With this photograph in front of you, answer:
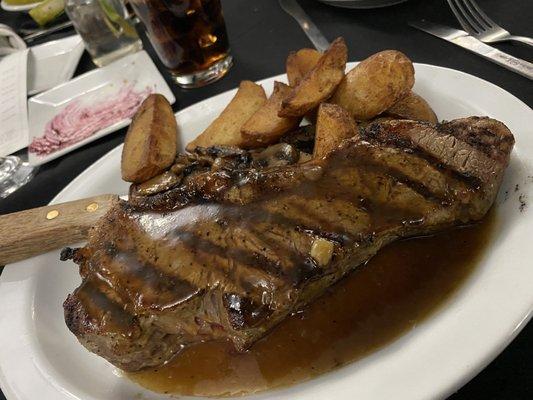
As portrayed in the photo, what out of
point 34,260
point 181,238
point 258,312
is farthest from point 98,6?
point 258,312

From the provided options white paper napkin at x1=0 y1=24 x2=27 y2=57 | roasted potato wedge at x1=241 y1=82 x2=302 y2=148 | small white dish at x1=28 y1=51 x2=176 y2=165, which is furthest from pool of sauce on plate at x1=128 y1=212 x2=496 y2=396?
white paper napkin at x1=0 y1=24 x2=27 y2=57

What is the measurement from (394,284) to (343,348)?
279 mm

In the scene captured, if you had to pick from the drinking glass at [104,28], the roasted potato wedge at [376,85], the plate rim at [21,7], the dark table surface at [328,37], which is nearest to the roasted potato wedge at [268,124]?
the roasted potato wedge at [376,85]

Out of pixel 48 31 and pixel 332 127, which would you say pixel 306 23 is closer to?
pixel 332 127

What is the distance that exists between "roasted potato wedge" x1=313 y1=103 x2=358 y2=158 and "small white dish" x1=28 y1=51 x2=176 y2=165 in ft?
5.15

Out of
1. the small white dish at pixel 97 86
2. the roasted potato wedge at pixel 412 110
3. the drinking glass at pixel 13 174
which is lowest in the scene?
the drinking glass at pixel 13 174

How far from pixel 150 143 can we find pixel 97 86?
4.86 feet

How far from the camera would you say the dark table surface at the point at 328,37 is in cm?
272

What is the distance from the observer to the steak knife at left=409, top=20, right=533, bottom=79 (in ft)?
7.79

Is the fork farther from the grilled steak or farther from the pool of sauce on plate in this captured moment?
the pool of sauce on plate

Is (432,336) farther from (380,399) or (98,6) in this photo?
(98,6)

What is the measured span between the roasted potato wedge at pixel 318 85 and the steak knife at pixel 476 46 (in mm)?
877

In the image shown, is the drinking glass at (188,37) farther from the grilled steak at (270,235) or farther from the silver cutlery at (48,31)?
the silver cutlery at (48,31)

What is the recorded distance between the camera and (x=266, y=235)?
169 cm
